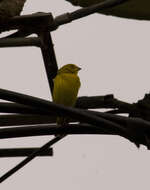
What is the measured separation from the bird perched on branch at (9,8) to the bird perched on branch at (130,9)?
0.44m

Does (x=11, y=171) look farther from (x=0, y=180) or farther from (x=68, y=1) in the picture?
(x=68, y=1)

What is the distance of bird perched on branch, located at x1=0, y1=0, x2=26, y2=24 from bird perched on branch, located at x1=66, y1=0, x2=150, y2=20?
17.5 inches

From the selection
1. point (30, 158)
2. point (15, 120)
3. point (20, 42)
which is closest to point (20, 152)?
point (30, 158)

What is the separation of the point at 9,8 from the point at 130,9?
991 millimetres

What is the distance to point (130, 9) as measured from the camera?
10.6 ft

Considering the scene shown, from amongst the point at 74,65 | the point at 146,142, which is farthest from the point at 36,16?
the point at 74,65

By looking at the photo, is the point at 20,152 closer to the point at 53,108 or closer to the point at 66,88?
the point at 53,108

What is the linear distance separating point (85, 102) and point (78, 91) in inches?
98.4

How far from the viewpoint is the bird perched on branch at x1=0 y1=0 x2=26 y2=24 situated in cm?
243

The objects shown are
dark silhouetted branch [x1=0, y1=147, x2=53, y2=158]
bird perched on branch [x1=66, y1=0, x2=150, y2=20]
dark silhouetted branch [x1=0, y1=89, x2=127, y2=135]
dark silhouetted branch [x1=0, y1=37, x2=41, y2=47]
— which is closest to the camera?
dark silhouetted branch [x1=0, y1=89, x2=127, y2=135]

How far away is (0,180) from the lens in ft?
9.10

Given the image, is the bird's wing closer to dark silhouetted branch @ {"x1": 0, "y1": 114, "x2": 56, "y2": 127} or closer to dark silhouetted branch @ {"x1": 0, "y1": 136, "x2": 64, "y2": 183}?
dark silhouetted branch @ {"x1": 0, "y1": 136, "x2": 64, "y2": 183}

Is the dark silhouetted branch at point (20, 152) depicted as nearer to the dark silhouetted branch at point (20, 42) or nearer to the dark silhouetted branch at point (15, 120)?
the dark silhouetted branch at point (15, 120)

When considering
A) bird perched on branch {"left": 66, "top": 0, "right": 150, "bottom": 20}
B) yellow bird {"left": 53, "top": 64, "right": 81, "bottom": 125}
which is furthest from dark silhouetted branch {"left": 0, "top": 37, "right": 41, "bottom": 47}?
yellow bird {"left": 53, "top": 64, "right": 81, "bottom": 125}
